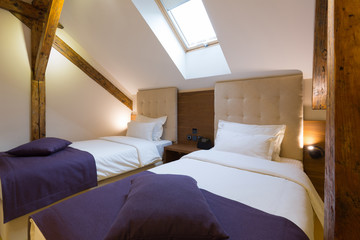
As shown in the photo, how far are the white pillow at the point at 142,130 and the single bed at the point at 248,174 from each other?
1.13 m

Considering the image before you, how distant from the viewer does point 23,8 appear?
2.42 meters

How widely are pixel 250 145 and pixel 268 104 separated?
2.11 feet

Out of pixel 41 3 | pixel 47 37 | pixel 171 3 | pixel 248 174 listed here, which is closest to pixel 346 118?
pixel 248 174

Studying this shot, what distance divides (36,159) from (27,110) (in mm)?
1315

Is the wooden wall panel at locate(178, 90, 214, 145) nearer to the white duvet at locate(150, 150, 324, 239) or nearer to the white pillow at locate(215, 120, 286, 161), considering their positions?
the white pillow at locate(215, 120, 286, 161)

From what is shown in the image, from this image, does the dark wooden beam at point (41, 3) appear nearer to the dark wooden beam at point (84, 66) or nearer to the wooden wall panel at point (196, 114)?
the dark wooden beam at point (84, 66)

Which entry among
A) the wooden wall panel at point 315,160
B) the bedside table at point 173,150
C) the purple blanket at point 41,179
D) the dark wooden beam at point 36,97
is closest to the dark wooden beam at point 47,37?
the dark wooden beam at point 36,97

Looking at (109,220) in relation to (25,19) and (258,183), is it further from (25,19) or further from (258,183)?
(25,19)

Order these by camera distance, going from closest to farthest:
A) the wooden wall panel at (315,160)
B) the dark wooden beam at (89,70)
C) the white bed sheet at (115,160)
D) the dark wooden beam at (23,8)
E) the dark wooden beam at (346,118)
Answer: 1. the dark wooden beam at (346,118)
2. the white bed sheet at (115,160)
3. the wooden wall panel at (315,160)
4. the dark wooden beam at (23,8)
5. the dark wooden beam at (89,70)

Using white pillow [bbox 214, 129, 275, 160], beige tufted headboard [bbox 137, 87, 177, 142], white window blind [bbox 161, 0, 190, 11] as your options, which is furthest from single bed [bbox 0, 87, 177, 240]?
white window blind [bbox 161, 0, 190, 11]

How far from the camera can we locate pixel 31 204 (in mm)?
1457

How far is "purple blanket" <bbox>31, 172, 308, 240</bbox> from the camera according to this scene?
28.1 inches

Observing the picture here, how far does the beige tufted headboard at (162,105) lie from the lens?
9.87ft

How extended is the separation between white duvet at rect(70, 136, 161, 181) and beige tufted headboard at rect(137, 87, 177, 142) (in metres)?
0.52
